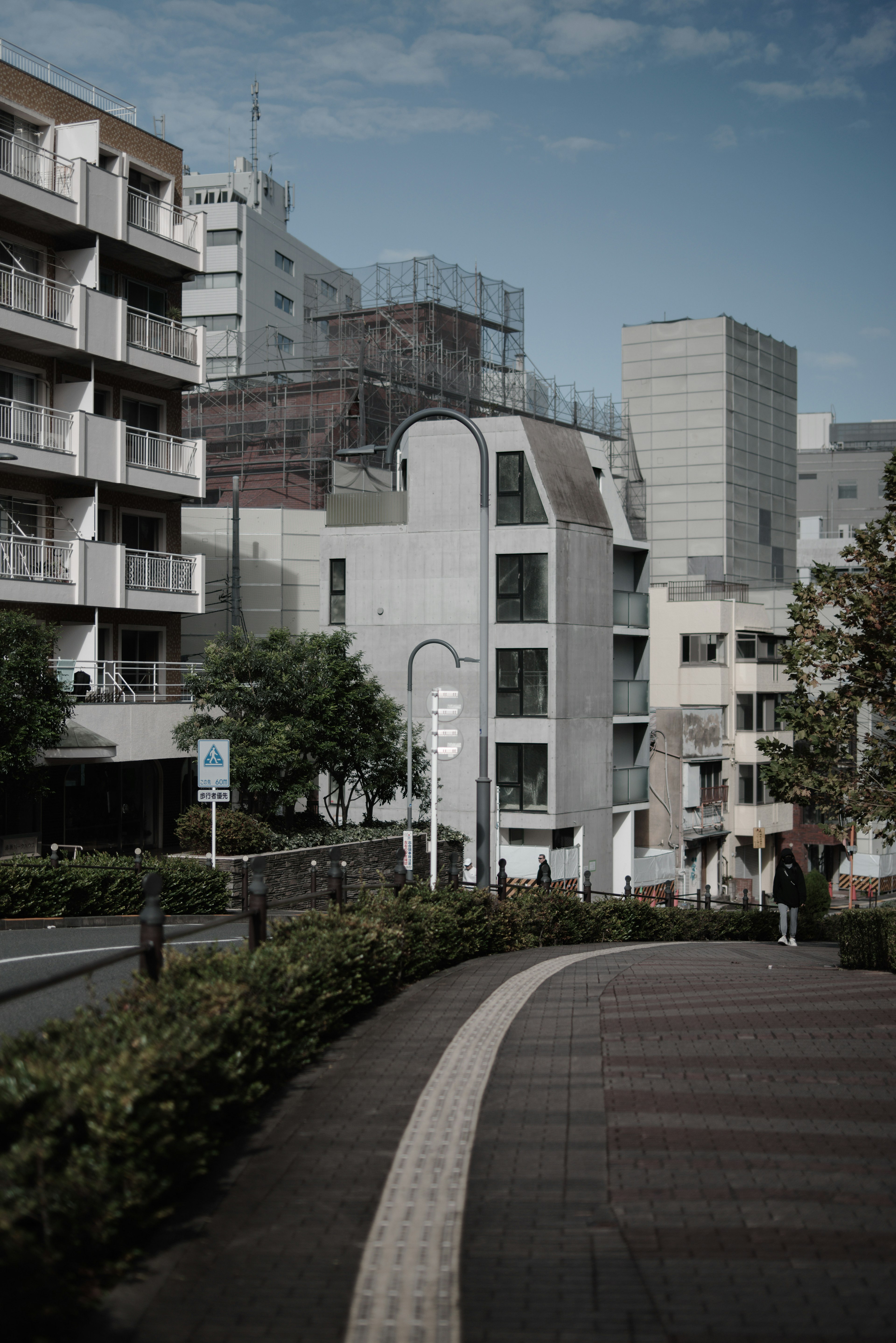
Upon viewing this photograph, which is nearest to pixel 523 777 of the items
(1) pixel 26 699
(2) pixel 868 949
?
(1) pixel 26 699

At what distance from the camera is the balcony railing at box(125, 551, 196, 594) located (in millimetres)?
34562

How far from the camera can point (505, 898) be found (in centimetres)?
2103

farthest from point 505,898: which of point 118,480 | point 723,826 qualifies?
point 723,826

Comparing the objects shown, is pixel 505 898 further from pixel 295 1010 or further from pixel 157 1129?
pixel 157 1129

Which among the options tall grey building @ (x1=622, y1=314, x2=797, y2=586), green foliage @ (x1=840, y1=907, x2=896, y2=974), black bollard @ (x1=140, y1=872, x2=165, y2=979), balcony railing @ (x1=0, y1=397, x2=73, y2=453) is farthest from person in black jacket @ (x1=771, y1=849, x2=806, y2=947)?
tall grey building @ (x1=622, y1=314, x2=797, y2=586)

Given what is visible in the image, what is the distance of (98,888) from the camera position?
77.9 ft

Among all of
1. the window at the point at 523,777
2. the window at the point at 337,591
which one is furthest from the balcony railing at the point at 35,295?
the window at the point at 523,777

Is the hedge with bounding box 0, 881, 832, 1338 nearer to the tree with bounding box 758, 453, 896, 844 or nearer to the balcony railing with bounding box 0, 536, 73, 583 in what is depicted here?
the tree with bounding box 758, 453, 896, 844

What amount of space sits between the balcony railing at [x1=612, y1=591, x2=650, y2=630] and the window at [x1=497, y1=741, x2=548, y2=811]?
21.4ft

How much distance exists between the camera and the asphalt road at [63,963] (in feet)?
40.2

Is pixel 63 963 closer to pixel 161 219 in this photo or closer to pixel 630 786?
pixel 161 219

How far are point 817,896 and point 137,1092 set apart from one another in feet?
124

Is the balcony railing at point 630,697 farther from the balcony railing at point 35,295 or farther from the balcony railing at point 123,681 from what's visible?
the balcony railing at point 35,295

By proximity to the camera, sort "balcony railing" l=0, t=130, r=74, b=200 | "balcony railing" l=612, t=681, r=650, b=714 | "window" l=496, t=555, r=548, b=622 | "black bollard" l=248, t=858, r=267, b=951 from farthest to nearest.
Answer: "balcony railing" l=612, t=681, r=650, b=714, "window" l=496, t=555, r=548, b=622, "balcony railing" l=0, t=130, r=74, b=200, "black bollard" l=248, t=858, r=267, b=951
